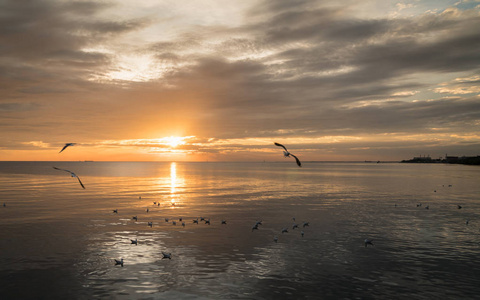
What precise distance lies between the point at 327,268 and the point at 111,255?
1567cm

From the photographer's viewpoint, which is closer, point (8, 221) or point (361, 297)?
point (361, 297)

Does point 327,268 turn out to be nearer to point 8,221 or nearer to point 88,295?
point 88,295

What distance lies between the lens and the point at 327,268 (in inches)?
875

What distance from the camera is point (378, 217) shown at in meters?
40.8

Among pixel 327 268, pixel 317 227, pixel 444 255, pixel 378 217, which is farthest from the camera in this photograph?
pixel 378 217

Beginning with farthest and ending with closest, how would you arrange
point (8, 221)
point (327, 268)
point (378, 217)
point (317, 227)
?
1. point (378, 217)
2. point (8, 221)
3. point (317, 227)
4. point (327, 268)

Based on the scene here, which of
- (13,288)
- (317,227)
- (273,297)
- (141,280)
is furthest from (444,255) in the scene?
(13,288)

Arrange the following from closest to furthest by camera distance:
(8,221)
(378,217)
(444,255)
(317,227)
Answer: (444,255)
(317,227)
(8,221)
(378,217)

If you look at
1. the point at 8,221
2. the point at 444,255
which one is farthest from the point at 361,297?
the point at 8,221

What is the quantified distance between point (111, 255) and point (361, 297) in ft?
57.7

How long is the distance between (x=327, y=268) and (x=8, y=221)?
117 ft

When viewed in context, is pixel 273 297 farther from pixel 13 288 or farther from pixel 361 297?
pixel 13 288

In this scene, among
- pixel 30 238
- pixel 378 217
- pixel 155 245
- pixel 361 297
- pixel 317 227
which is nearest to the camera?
pixel 361 297

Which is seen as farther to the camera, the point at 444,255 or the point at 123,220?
the point at 123,220
